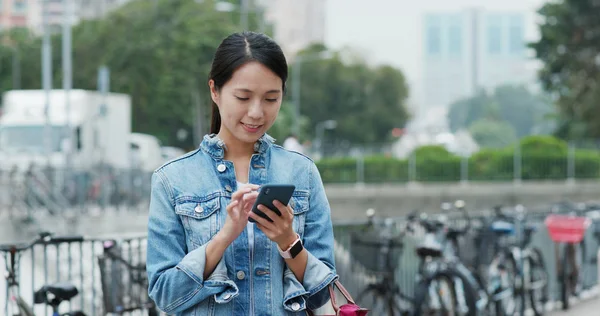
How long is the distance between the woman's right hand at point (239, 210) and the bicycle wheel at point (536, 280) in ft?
24.6

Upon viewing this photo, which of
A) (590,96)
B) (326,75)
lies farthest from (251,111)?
(326,75)

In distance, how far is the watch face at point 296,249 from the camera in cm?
277

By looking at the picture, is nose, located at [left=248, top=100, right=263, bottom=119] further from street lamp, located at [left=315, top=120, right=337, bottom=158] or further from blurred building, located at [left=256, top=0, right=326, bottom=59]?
blurred building, located at [left=256, top=0, right=326, bottom=59]

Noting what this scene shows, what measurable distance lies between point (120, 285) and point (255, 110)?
4096 mm

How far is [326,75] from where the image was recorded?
73.4 m

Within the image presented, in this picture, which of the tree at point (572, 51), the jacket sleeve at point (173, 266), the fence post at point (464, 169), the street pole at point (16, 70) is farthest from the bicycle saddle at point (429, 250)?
the street pole at point (16, 70)

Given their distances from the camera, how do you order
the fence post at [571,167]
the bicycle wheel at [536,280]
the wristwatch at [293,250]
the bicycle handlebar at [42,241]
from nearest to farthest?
the wristwatch at [293,250] < the bicycle handlebar at [42,241] < the bicycle wheel at [536,280] < the fence post at [571,167]

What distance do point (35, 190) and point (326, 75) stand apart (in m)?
53.7

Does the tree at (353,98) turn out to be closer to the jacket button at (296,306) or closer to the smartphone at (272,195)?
the jacket button at (296,306)

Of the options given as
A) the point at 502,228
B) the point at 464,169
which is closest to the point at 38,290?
the point at 502,228

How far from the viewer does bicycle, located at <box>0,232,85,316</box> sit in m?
5.50

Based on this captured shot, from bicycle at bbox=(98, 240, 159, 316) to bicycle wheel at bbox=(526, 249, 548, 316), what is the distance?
4.31m

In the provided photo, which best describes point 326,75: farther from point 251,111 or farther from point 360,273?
point 251,111

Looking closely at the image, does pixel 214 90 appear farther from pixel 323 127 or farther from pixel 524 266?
pixel 323 127
